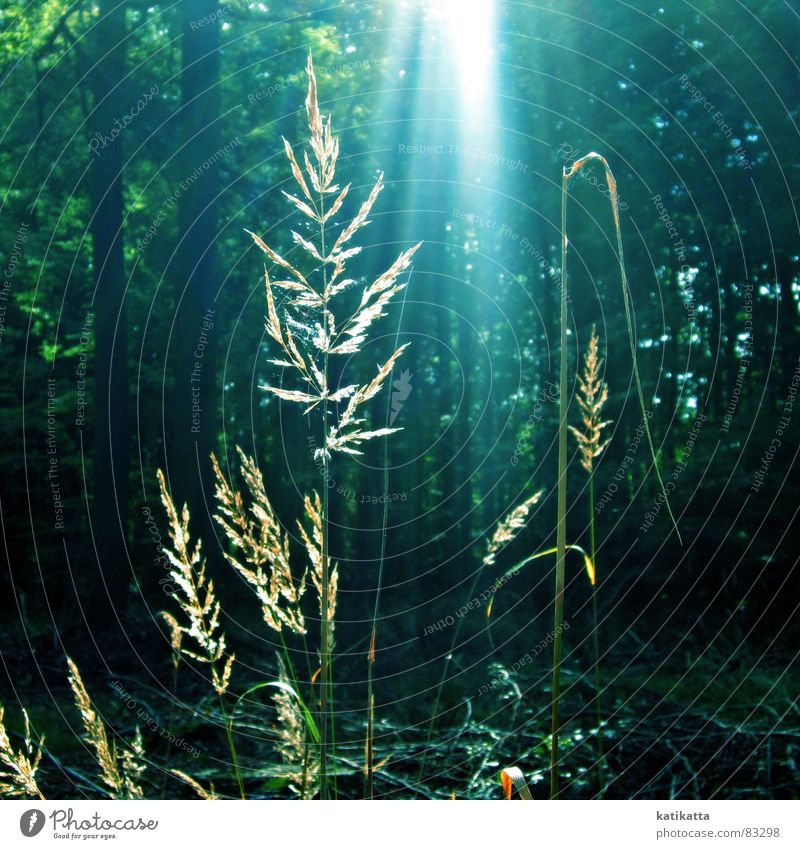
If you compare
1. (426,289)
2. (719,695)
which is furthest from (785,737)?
(426,289)

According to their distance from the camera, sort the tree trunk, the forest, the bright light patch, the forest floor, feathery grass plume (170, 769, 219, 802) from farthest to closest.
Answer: the tree trunk, the bright light patch, the forest, the forest floor, feathery grass plume (170, 769, 219, 802)

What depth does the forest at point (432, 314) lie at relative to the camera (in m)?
4.88

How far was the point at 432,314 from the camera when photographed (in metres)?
9.05

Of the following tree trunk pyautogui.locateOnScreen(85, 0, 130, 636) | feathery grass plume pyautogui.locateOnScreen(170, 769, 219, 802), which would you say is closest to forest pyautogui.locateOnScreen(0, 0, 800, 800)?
tree trunk pyautogui.locateOnScreen(85, 0, 130, 636)

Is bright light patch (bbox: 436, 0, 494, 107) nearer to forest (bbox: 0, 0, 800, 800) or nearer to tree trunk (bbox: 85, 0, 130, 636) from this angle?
forest (bbox: 0, 0, 800, 800)

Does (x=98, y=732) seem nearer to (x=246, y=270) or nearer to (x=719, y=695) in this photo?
(x=719, y=695)

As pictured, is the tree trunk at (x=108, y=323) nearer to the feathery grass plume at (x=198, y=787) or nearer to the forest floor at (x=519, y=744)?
the forest floor at (x=519, y=744)

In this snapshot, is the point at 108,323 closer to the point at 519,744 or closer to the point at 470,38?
the point at 470,38

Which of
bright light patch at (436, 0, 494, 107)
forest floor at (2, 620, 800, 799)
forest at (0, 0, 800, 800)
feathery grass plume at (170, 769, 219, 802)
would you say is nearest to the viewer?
feathery grass plume at (170, 769, 219, 802)

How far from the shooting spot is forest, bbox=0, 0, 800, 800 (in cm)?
488

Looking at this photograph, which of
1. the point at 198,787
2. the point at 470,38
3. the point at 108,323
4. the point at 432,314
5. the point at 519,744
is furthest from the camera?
the point at 432,314

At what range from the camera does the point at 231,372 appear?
9328 mm

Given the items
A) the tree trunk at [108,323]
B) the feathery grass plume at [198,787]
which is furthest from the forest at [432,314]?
the feathery grass plume at [198,787]

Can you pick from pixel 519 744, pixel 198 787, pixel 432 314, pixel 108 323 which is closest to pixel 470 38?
pixel 432 314
